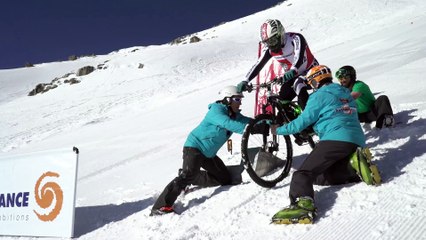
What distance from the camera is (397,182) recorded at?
13.0ft

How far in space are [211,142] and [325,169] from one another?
159 cm

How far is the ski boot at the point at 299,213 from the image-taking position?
3.48 m

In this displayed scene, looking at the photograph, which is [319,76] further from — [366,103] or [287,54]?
[366,103]

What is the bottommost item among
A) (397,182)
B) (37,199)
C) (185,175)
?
(37,199)

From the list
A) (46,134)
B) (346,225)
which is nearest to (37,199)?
(346,225)

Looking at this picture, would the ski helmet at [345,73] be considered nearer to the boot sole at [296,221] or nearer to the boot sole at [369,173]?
the boot sole at [369,173]

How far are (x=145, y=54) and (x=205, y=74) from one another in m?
9.11

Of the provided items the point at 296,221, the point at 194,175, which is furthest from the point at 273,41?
the point at 296,221

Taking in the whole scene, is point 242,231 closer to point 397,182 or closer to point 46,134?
point 397,182

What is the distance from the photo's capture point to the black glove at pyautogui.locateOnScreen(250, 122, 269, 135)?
4.71 m

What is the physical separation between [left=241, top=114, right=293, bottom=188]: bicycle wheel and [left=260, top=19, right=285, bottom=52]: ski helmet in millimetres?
1322

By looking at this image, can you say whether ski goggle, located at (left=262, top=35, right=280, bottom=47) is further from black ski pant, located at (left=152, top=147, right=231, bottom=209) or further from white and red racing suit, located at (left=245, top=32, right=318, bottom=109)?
black ski pant, located at (left=152, top=147, right=231, bottom=209)

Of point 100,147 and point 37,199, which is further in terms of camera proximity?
point 100,147

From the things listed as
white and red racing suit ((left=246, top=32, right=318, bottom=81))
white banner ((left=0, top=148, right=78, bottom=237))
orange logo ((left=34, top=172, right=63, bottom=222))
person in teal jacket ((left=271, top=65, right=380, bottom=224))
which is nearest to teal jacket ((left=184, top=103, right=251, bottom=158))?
person in teal jacket ((left=271, top=65, right=380, bottom=224))
